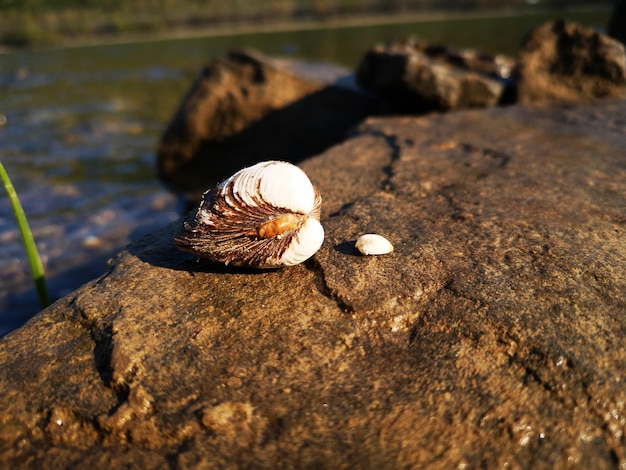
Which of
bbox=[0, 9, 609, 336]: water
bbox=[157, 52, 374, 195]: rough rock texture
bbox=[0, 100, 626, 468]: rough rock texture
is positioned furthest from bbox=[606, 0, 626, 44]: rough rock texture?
bbox=[0, 9, 609, 336]: water

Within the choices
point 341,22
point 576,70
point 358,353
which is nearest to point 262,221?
point 358,353

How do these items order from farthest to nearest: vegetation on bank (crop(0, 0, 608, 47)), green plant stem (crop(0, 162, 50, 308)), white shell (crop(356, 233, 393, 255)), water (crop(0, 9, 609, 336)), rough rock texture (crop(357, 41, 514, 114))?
vegetation on bank (crop(0, 0, 608, 47)) → rough rock texture (crop(357, 41, 514, 114)) → water (crop(0, 9, 609, 336)) → green plant stem (crop(0, 162, 50, 308)) → white shell (crop(356, 233, 393, 255))

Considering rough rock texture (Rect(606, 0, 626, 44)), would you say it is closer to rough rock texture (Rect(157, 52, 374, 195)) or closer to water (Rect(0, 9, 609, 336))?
rough rock texture (Rect(157, 52, 374, 195))

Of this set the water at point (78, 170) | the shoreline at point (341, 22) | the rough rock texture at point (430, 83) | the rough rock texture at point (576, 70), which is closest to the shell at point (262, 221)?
the water at point (78, 170)

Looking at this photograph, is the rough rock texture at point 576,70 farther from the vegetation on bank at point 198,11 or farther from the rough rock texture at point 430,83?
the vegetation on bank at point 198,11

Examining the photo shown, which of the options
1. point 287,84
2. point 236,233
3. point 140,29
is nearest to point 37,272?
point 236,233

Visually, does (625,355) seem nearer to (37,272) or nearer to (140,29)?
(37,272)
